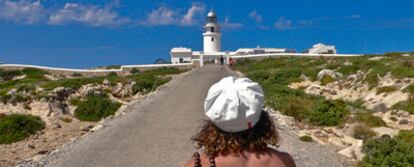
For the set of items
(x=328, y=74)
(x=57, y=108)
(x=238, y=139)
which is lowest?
(x=57, y=108)

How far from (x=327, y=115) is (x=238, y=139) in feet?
53.5

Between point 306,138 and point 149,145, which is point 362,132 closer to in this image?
point 306,138

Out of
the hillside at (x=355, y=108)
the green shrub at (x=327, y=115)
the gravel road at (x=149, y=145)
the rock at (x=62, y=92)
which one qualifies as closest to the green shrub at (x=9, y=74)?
the rock at (x=62, y=92)

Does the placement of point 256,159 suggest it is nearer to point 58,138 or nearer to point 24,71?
point 58,138

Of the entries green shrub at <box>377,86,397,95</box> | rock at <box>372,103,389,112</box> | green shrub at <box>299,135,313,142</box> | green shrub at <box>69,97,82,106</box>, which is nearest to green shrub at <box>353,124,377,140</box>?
green shrub at <box>299,135,313,142</box>

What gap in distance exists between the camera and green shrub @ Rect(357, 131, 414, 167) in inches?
414

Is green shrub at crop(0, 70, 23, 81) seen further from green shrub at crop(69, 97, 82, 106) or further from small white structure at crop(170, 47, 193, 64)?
green shrub at crop(69, 97, 82, 106)

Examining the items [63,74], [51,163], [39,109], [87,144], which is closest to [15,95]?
[39,109]

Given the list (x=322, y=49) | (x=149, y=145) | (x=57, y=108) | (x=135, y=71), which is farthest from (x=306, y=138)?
(x=322, y=49)

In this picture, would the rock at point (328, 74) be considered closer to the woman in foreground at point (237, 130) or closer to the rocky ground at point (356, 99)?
the rocky ground at point (356, 99)

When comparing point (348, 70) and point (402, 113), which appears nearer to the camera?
point (402, 113)

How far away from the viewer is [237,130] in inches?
120

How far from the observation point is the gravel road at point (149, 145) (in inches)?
476

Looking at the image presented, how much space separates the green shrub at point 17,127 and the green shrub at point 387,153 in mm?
11113
